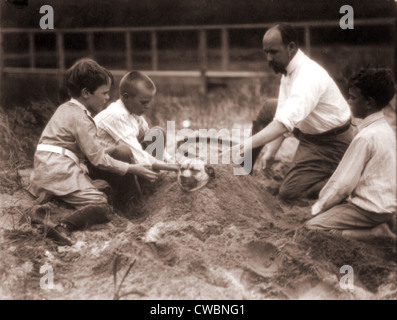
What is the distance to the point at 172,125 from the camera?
407cm

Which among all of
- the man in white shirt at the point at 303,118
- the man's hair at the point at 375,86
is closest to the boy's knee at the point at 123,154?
the man in white shirt at the point at 303,118

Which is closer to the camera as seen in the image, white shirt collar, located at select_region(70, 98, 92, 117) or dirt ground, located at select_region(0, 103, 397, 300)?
dirt ground, located at select_region(0, 103, 397, 300)

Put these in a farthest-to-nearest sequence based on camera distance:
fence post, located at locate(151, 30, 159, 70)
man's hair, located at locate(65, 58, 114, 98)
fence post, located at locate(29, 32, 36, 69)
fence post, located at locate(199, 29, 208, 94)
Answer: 1. fence post, located at locate(199, 29, 208, 94)
2. fence post, located at locate(151, 30, 159, 70)
3. fence post, located at locate(29, 32, 36, 69)
4. man's hair, located at locate(65, 58, 114, 98)

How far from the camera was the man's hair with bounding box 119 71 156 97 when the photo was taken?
377 centimetres

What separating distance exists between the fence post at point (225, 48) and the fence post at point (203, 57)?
0.13 metres

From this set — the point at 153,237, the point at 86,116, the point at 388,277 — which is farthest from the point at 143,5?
the point at 388,277

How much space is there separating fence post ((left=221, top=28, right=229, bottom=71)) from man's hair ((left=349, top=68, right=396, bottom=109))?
0.99 metres

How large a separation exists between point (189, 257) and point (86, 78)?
44.9 inches

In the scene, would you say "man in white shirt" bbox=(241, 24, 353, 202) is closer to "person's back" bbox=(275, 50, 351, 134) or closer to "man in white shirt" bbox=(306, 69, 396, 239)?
"person's back" bbox=(275, 50, 351, 134)

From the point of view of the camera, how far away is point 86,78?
3609mm

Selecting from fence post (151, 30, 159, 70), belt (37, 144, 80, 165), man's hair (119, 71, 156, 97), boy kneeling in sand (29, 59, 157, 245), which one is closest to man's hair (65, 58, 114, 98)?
boy kneeling in sand (29, 59, 157, 245)

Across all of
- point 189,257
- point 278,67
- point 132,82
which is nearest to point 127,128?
point 132,82

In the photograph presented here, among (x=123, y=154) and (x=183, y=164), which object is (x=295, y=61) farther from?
(x=123, y=154)

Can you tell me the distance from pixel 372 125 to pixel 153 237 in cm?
137
